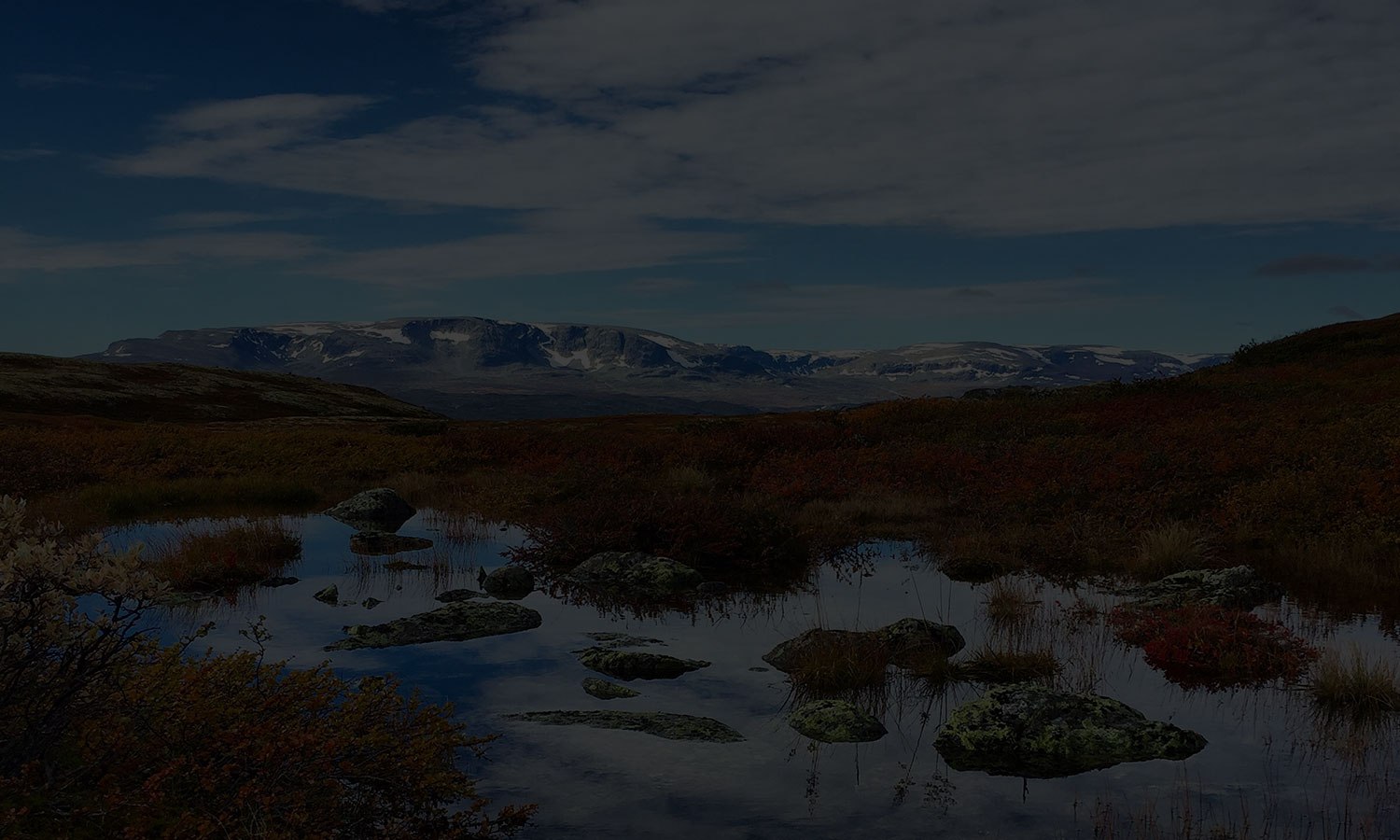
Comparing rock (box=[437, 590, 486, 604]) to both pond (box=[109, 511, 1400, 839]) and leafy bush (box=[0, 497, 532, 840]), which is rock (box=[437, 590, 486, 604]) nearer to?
pond (box=[109, 511, 1400, 839])

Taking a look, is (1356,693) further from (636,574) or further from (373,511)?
(373,511)

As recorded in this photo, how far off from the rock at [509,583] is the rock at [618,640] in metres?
2.69

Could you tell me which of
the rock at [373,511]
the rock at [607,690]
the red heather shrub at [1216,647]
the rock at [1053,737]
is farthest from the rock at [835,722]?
the rock at [373,511]

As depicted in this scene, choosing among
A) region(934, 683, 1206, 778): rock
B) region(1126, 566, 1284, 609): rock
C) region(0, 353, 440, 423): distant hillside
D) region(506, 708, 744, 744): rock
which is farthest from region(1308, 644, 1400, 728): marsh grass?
region(0, 353, 440, 423): distant hillside

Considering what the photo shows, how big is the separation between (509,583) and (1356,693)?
1037 centimetres

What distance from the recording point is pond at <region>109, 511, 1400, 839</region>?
6.02 metres

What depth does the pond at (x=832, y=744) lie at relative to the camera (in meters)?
6.02

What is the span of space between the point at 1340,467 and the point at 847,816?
14.0 meters

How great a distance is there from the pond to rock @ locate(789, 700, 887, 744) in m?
0.12

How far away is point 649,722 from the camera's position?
785 centimetres

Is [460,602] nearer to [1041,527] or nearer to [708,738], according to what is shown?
[708,738]

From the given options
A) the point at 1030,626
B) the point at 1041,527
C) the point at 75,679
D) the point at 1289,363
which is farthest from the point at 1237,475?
the point at 1289,363

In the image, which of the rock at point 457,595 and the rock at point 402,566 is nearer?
the rock at point 457,595

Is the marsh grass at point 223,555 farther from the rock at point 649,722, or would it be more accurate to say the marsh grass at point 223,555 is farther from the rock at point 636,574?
the rock at point 649,722
